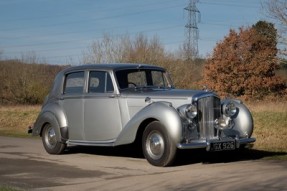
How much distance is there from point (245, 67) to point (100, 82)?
108 ft

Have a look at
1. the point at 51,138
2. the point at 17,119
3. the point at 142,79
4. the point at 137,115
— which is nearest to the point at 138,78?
the point at 142,79

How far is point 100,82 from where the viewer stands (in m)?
11.1

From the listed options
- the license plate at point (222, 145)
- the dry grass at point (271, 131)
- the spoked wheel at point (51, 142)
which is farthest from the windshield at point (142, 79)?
the dry grass at point (271, 131)

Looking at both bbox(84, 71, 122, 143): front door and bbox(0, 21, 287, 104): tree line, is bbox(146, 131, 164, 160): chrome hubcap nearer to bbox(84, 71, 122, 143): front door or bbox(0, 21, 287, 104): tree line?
bbox(84, 71, 122, 143): front door

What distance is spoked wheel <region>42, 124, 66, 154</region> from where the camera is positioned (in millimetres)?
11805

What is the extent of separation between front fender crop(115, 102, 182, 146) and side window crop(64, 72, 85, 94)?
1739 mm

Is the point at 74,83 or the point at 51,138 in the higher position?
the point at 74,83

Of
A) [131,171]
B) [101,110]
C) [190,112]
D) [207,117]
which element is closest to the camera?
[131,171]

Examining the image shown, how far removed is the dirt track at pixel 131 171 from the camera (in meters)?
7.89

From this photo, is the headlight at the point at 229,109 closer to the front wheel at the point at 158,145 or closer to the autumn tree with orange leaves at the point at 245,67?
the front wheel at the point at 158,145

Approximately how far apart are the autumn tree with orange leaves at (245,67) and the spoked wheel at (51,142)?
29.5 meters

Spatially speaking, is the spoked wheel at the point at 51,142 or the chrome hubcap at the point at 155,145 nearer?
the chrome hubcap at the point at 155,145

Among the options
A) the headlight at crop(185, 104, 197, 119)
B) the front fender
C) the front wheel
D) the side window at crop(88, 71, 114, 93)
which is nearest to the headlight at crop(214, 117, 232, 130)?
the headlight at crop(185, 104, 197, 119)

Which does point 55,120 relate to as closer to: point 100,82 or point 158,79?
point 100,82
